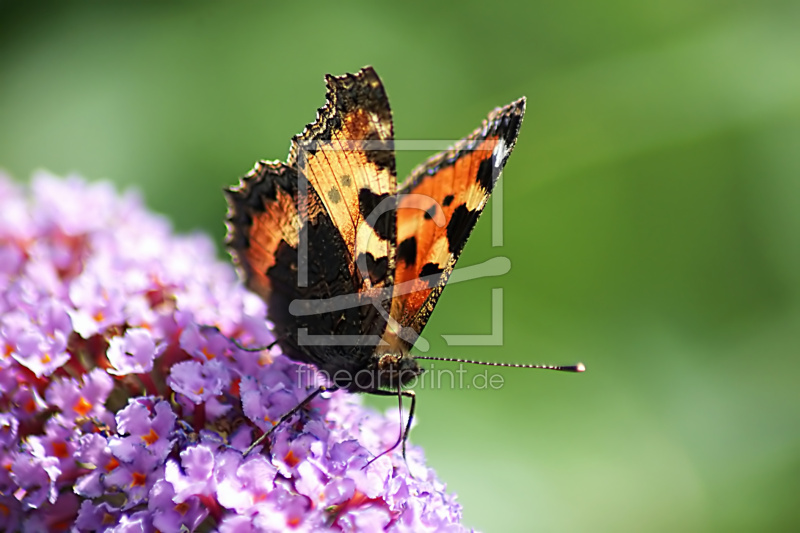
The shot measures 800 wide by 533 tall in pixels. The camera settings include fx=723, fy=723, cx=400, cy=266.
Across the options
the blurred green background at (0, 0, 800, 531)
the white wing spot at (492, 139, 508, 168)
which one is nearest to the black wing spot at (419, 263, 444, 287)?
the white wing spot at (492, 139, 508, 168)

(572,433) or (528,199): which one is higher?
(528,199)

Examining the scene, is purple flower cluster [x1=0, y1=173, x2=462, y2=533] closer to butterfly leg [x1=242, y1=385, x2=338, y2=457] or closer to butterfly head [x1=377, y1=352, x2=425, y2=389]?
butterfly leg [x1=242, y1=385, x2=338, y2=457]

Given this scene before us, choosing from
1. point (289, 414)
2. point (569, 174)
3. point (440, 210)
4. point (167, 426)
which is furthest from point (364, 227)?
point (569, 174)

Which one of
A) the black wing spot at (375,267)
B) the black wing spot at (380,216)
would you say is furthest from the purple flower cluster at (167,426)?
the black wing spot at (380,216)

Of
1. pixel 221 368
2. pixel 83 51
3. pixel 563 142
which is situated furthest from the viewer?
pixel 83 51

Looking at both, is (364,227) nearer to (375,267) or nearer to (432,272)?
(375,267)

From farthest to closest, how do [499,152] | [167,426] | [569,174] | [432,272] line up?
[569,174], [432,272], [499,152], [167,426]

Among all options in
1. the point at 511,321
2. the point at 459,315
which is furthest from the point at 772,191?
the point at 459,315

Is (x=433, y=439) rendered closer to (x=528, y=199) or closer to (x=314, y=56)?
(x=528, y=199)
